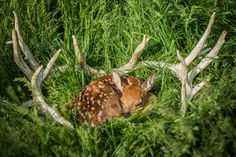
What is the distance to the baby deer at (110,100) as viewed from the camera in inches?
181

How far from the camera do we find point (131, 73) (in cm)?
528

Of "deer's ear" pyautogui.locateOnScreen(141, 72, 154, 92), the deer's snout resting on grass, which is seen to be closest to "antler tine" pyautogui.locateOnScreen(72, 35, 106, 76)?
the deer's snout resting on grass

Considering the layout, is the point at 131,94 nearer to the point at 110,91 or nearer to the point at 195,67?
the point at 110,91

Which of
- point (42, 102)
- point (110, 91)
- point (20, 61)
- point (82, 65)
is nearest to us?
point (42, 102)

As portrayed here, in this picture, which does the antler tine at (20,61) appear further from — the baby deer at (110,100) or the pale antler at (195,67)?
the pale antler at (195,67)

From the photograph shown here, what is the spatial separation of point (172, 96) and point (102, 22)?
1.20m

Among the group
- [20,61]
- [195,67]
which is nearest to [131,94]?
[195,67]

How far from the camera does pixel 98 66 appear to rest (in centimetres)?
554

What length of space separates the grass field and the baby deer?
10 centimetres

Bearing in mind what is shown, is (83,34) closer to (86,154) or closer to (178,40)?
(178,40)

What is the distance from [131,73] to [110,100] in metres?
0.73

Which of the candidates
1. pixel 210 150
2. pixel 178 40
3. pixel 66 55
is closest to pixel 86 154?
pixel 210 150

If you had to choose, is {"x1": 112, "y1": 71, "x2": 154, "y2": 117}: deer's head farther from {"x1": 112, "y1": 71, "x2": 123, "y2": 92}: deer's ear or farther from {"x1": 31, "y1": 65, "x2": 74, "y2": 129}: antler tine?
{"x1": 31, "y1": 65, "x2": 74, "y2": 129}: antler tine

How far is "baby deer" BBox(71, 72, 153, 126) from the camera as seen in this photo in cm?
459
